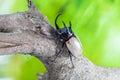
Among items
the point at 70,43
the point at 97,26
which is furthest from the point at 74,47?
the point at 97,26

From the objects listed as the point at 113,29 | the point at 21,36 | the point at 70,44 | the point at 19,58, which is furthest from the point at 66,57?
the point at 113,29

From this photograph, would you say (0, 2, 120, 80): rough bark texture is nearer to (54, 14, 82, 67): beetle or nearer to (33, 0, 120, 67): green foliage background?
(54, 14, 82, 67): beetle

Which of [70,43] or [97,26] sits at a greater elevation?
[70,43]

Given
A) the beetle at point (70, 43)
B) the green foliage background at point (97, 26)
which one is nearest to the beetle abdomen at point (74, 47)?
the beetle at point (70, 43)

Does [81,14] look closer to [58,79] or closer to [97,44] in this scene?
[97,44]

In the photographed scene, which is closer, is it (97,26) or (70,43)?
(70,43)

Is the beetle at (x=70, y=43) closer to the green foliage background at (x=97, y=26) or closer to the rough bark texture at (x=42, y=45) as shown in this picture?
the rough bark texture at (x=42, y=45)

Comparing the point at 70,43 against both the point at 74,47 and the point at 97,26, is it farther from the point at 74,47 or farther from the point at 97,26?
the point at 97,26

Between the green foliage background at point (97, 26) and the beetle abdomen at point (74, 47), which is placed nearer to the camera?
the beetle abdomen at point (74, 47)

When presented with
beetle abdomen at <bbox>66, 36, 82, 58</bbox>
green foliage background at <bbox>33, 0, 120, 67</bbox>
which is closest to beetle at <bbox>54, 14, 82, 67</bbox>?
beetle abdomen at <bbox>66, 36, 82, 58</bbox>
